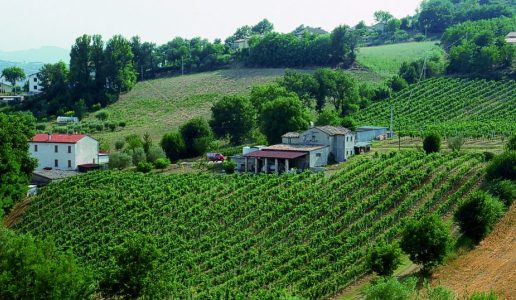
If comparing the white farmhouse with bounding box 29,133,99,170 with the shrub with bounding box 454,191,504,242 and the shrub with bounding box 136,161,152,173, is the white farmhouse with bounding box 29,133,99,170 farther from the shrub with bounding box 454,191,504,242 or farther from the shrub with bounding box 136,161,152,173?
the shrub with bounding box 454,191,504,242

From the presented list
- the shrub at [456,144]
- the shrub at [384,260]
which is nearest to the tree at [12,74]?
the shrub at [456,144]

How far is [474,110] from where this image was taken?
2832 inches

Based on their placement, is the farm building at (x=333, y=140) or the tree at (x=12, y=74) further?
the tree at (x=12, y=74)

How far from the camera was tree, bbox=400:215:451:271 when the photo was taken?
3253 cm

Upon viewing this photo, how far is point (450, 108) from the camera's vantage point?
73.0m

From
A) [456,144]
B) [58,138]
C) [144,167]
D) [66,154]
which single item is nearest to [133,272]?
[144,167]

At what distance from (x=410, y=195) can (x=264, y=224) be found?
29.3 feet

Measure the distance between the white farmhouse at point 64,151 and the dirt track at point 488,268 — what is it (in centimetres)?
3454

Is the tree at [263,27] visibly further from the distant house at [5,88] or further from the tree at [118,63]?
the distant house at [5,88]

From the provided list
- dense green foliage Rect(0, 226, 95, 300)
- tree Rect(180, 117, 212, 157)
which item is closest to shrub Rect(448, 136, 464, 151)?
tree Rect(180, 117, 212, 157)

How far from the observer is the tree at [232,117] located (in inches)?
2557

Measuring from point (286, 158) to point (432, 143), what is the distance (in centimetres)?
1071

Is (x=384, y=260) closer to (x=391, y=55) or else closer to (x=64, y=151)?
(x=64, y=151)

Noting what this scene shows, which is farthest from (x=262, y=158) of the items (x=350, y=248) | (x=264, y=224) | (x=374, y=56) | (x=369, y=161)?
(x=374, y=56)
